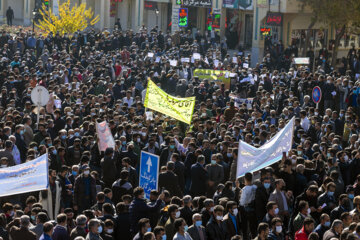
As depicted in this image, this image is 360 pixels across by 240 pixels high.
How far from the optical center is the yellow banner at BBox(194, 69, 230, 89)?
28688mm

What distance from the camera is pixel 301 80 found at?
2683 centimetres

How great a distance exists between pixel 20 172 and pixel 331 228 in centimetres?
499

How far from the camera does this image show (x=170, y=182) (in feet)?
49.0

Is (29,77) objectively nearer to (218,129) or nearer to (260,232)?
(218,129)

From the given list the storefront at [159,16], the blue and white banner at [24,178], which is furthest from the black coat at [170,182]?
the storefront at [159,16]

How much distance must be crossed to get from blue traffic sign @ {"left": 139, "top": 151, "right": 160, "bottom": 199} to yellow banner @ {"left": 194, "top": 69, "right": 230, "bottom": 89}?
46.2 feet

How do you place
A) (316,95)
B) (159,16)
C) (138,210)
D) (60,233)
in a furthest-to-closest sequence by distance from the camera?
(159,16)
(316,95)
(138,210)
(60,233)

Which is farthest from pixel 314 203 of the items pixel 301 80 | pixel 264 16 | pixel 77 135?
pixel 264 16

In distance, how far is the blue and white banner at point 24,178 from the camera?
1322 cm

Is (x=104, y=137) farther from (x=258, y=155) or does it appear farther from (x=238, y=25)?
(x=238, y=25)

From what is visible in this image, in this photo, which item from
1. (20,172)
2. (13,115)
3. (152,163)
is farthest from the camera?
(13,115)

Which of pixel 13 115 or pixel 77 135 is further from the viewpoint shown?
pixel 13 115

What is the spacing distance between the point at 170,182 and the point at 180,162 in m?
0.86

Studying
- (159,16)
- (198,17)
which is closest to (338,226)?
(198,17)
